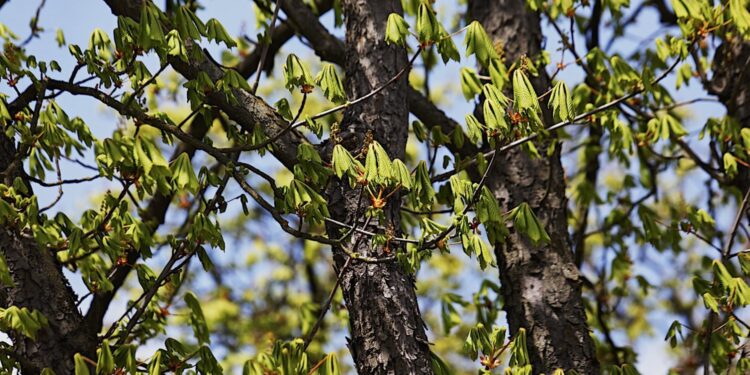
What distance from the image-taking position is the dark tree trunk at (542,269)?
4531 mm

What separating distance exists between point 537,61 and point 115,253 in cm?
243

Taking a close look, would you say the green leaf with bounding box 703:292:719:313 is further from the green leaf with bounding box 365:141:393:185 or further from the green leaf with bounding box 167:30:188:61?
the green leaf with bounding box 167:30:188:61

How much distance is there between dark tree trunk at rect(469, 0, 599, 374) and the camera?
4.53m

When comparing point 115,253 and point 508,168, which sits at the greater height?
point 508,168

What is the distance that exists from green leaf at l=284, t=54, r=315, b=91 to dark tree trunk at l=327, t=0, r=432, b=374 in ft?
1.31

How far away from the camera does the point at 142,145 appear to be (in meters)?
2.96

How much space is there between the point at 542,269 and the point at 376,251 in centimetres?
133

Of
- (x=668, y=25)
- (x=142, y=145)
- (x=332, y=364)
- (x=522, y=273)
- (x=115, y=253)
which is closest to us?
(x=142, y=145)

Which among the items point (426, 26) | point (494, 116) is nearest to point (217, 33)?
point (426, 26)

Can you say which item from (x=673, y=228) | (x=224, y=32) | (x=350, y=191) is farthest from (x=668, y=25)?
(x=224, y=32)

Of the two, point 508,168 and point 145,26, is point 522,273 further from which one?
point 145,26

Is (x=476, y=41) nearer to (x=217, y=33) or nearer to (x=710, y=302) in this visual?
(x=217, y=33)

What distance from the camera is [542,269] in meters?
4.71

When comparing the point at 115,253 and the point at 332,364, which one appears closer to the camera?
the point at 332,364
